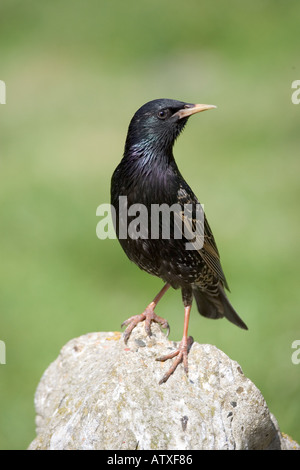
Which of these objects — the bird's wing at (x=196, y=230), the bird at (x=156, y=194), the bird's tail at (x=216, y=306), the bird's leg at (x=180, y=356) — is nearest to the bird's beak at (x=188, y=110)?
the bird at (x=156, y=194)

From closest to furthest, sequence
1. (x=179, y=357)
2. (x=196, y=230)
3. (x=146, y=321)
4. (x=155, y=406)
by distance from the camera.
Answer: (x=155, y=406)
(x=179, y=357)
(x=146, y=321)
(x=196, y=230)

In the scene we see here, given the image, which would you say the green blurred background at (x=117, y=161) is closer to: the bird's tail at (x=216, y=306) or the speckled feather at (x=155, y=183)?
the bird's tail at (x=216, y=306)

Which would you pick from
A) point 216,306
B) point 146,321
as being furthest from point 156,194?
point 216,306

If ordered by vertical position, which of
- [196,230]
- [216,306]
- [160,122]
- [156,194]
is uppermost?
[160,122]

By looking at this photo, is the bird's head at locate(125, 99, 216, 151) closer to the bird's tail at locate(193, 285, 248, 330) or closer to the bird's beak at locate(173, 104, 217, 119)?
the bird's beak at locate(173, 104, 217, 119)

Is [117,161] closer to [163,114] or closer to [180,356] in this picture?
[163,114]

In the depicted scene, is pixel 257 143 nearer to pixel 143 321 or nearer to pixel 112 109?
pixel 112 109

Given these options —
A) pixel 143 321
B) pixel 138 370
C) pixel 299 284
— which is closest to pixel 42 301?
pixel 299 284
